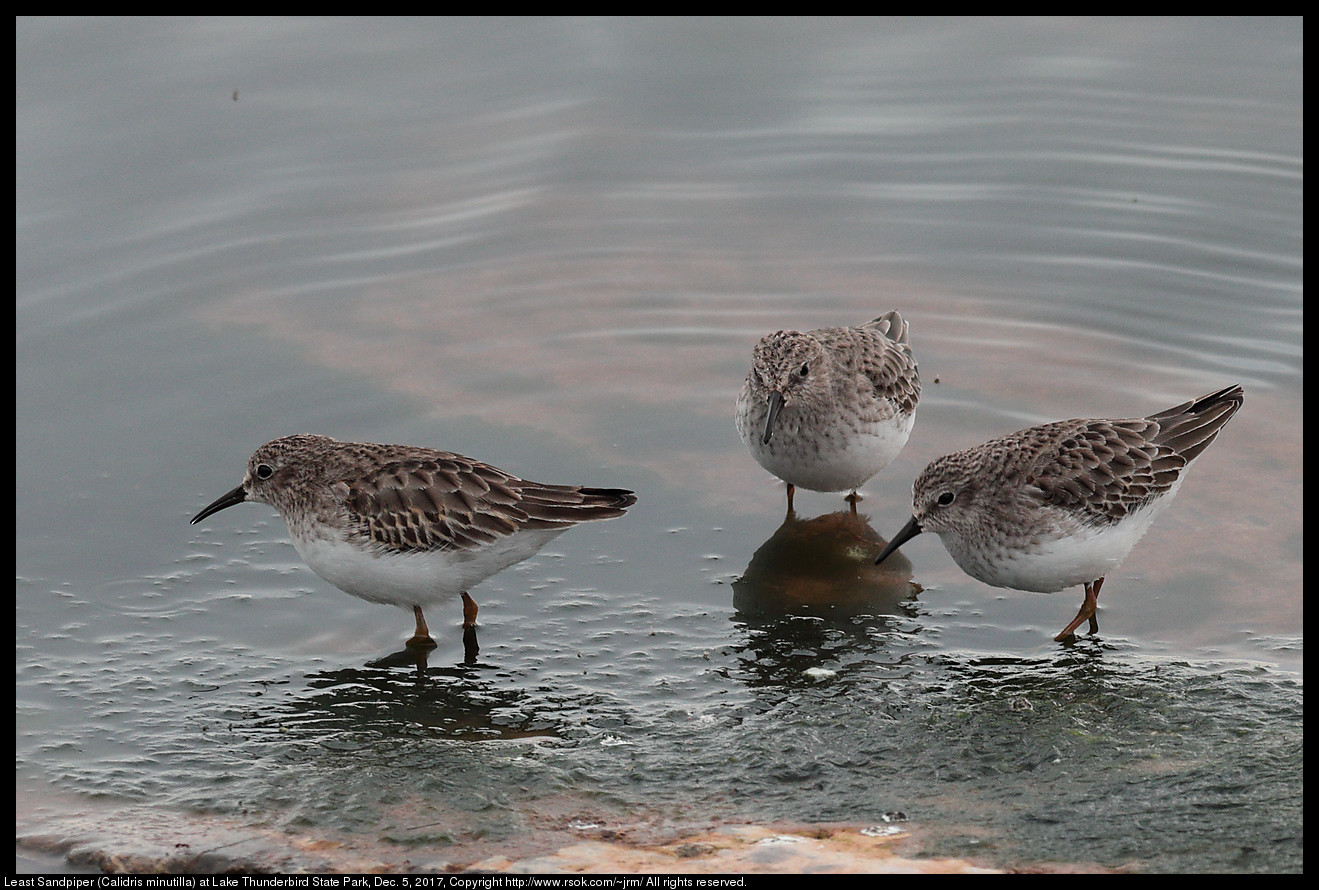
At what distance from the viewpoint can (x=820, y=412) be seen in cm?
985

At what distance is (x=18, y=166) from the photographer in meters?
14.7

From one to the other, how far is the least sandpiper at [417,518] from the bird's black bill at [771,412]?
4.11 feet

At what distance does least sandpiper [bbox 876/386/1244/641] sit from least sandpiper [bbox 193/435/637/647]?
6.48ft

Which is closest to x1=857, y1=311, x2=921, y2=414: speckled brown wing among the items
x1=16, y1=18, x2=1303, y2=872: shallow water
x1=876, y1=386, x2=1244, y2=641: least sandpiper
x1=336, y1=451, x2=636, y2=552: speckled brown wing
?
x1=16, y1=18, x2=1303, y2=872: shallow water

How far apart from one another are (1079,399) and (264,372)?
21.8ft

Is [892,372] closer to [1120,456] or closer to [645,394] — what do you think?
[1120,456]

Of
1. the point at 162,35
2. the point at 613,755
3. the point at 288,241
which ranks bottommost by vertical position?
the point at 613,755

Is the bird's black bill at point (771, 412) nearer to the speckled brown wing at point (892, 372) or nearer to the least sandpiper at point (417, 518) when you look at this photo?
the speckled brown wing at point (892, 372)

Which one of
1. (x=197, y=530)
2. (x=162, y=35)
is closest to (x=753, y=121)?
(x=162, y=35)

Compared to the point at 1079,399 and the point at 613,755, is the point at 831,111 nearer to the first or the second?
the point at 1079,399

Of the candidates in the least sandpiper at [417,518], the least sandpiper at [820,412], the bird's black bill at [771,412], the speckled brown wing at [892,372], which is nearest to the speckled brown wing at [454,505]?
the least sandpiper at [417,518]

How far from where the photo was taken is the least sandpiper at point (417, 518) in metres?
8.59

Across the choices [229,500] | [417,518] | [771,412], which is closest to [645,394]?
[771,412]
